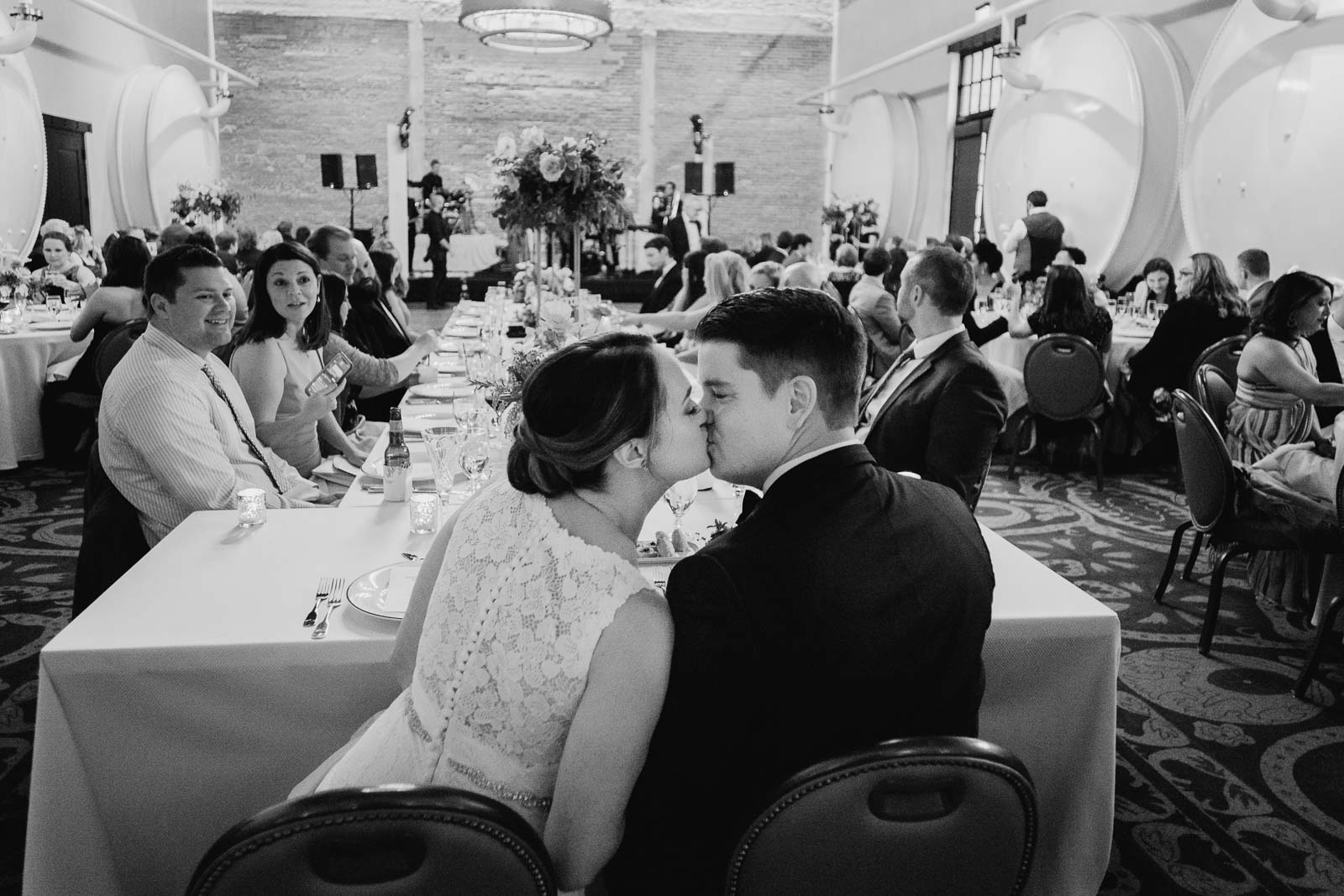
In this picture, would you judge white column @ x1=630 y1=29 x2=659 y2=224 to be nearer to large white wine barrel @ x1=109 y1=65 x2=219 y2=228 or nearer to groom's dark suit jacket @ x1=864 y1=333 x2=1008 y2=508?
large white wine barrel @ x1=109 y1=65 x2=219 y2=228

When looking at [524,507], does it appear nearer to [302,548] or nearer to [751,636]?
[751,636]

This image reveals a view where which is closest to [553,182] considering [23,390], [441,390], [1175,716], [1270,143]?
[441,390]

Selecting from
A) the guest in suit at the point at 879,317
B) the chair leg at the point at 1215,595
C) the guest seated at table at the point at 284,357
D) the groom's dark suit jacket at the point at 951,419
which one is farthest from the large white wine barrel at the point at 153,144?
the chair leg at the point at 1215,595

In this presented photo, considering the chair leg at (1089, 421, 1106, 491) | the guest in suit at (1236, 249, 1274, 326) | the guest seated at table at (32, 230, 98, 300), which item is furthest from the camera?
the guest seated at table at (32, 230, 98, 300)

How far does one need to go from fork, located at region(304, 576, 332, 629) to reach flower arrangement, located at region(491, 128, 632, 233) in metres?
3.65

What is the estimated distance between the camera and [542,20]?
8.93m

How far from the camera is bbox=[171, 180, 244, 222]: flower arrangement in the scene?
45.2 feet

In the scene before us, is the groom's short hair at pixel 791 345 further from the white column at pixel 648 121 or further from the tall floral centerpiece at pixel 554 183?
the white column at pixel 648 121

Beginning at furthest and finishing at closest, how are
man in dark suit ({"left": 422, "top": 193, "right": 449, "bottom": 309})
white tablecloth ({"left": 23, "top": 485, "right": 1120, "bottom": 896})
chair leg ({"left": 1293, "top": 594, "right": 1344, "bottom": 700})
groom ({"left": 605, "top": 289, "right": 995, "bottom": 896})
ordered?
1. man in dark suit ({"left": 422, "top": 193, "right": 449, "bottom": 309})
2. chair leg ({"left": 1293, "top": 594, "right": 1344, "bottom": 700})
3. white tablecloth ({"left": 23, "top": 485, "right": 1120, "bottom": 896})
4. groom ({"left": 605, "top": 289, "right": 995, "bottom": 896})

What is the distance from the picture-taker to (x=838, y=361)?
1.57m

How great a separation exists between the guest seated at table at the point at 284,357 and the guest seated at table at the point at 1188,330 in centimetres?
444

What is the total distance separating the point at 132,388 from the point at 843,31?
55.7ft

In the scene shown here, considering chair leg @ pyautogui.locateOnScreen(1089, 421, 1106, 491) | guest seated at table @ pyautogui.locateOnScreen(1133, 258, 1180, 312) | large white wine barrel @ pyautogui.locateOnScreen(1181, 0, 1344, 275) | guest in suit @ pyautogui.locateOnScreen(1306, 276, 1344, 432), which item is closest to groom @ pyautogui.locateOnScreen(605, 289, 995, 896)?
guest in suit @ pyautogui.locateOnScreen(1306, 276, 1344, 432)

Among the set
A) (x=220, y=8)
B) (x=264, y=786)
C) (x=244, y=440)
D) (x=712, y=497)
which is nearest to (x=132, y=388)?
(x=244, y=440)
